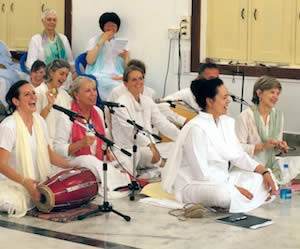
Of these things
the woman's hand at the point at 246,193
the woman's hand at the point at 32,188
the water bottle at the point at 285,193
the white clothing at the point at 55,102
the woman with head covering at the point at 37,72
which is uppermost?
the woman with head covering at the point at 37,72

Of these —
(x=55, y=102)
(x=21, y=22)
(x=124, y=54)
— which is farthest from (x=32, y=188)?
(x=21, y=22)

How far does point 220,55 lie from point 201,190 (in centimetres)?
383

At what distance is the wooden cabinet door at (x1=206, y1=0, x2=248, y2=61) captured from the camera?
29.6 feet

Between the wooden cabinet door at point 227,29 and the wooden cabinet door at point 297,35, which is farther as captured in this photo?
the wooden cabinet door at point 227,29

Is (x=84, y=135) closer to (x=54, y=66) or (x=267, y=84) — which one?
(x=54, y=66)

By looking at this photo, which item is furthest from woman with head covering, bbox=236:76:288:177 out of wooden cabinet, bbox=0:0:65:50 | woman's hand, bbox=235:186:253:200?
wooden cabinet, bbox=0:0:65:50

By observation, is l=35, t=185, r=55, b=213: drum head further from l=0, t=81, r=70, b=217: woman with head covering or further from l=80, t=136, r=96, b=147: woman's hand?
l=80, t=136, r=96, b=147: woman's hand

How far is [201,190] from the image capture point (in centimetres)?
567

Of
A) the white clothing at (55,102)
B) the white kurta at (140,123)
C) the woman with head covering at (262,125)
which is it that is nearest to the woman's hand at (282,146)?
the woman with head covering at (262,125)

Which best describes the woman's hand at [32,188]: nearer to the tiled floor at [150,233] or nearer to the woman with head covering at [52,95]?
the tiled floor at [150,233]

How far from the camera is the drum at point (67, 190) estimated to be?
18.1ft

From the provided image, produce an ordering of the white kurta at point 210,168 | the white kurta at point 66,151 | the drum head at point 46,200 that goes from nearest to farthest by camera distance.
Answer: the drum head at point 46,200 → the white kurta at point 210,168 → the white kurta at point 66,151

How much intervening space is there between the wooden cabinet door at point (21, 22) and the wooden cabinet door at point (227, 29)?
2.77m

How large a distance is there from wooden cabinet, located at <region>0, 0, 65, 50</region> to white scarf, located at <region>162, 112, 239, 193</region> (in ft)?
17.8
